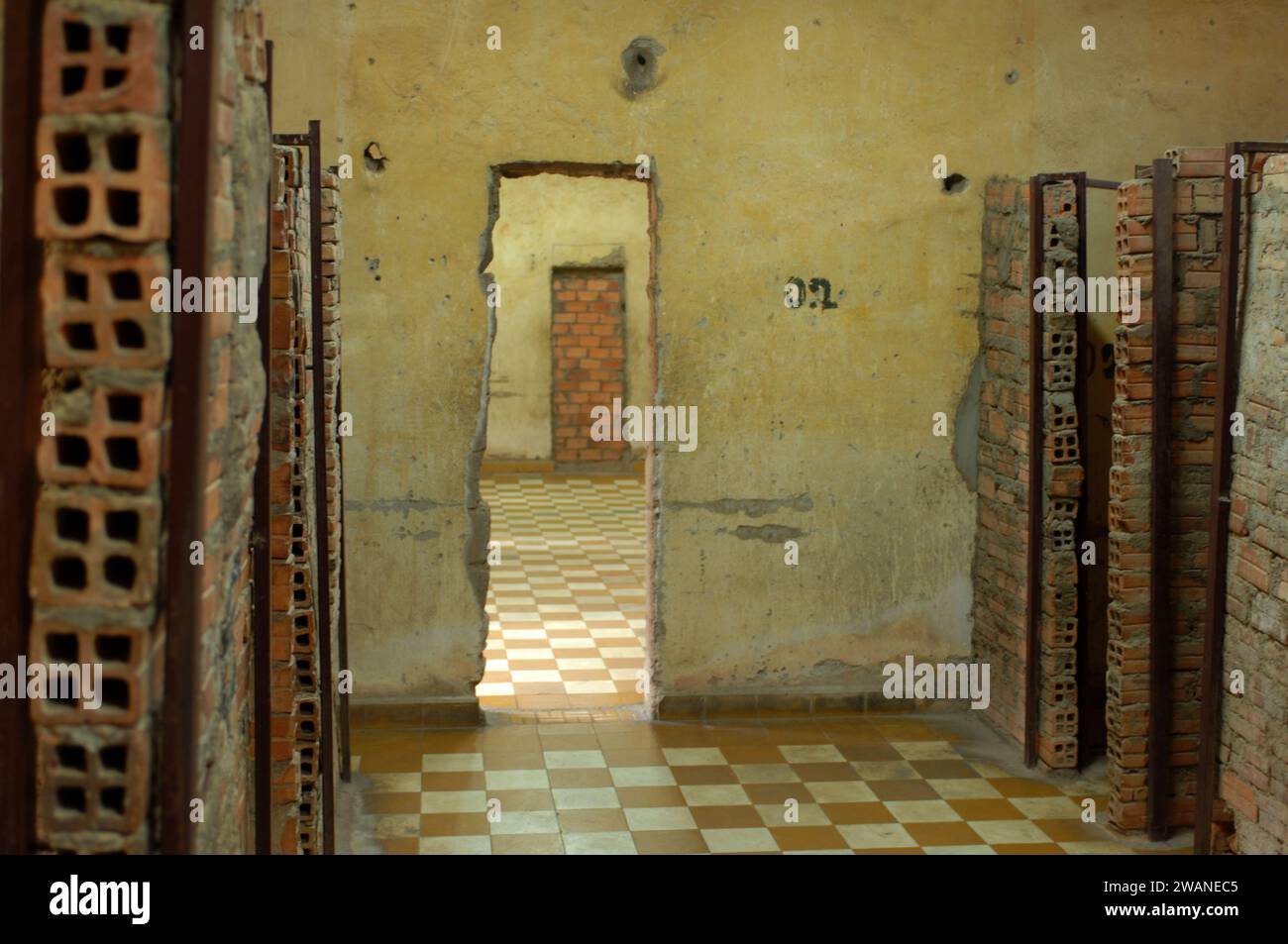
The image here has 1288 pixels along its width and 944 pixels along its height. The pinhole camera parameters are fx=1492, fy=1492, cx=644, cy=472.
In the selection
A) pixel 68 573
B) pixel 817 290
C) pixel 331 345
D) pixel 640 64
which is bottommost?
pixel 68 573

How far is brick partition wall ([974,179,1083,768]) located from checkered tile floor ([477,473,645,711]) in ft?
6.88

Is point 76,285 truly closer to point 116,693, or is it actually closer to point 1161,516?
point 116,693

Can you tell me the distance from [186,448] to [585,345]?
45.7 feet

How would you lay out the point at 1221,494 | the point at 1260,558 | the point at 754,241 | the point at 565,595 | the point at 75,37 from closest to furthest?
the point at 75,37 → the point at 1260,558 → the point at 1221,494 → the point at 754,241 → the point at 565,595

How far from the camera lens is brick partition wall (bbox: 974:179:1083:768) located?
7.25 meters

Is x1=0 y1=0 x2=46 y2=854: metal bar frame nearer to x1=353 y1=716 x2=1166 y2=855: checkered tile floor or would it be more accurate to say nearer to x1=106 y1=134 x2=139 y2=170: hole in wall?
x1=106 y1=134 x2=139 y2=170: hole in wall

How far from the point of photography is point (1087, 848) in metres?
6.44

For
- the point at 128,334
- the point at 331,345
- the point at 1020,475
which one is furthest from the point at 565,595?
the point at 128,334

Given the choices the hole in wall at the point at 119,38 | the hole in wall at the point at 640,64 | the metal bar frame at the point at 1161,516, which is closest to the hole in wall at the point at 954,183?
the hole in wall at the point at 640,64

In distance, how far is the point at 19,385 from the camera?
2.53 m

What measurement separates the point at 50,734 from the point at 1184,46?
7563 millimetres

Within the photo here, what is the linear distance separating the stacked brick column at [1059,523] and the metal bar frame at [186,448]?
17.5 feet

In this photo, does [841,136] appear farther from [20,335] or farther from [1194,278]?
[20,335]

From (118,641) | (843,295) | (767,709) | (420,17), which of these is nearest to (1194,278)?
(843,295)
